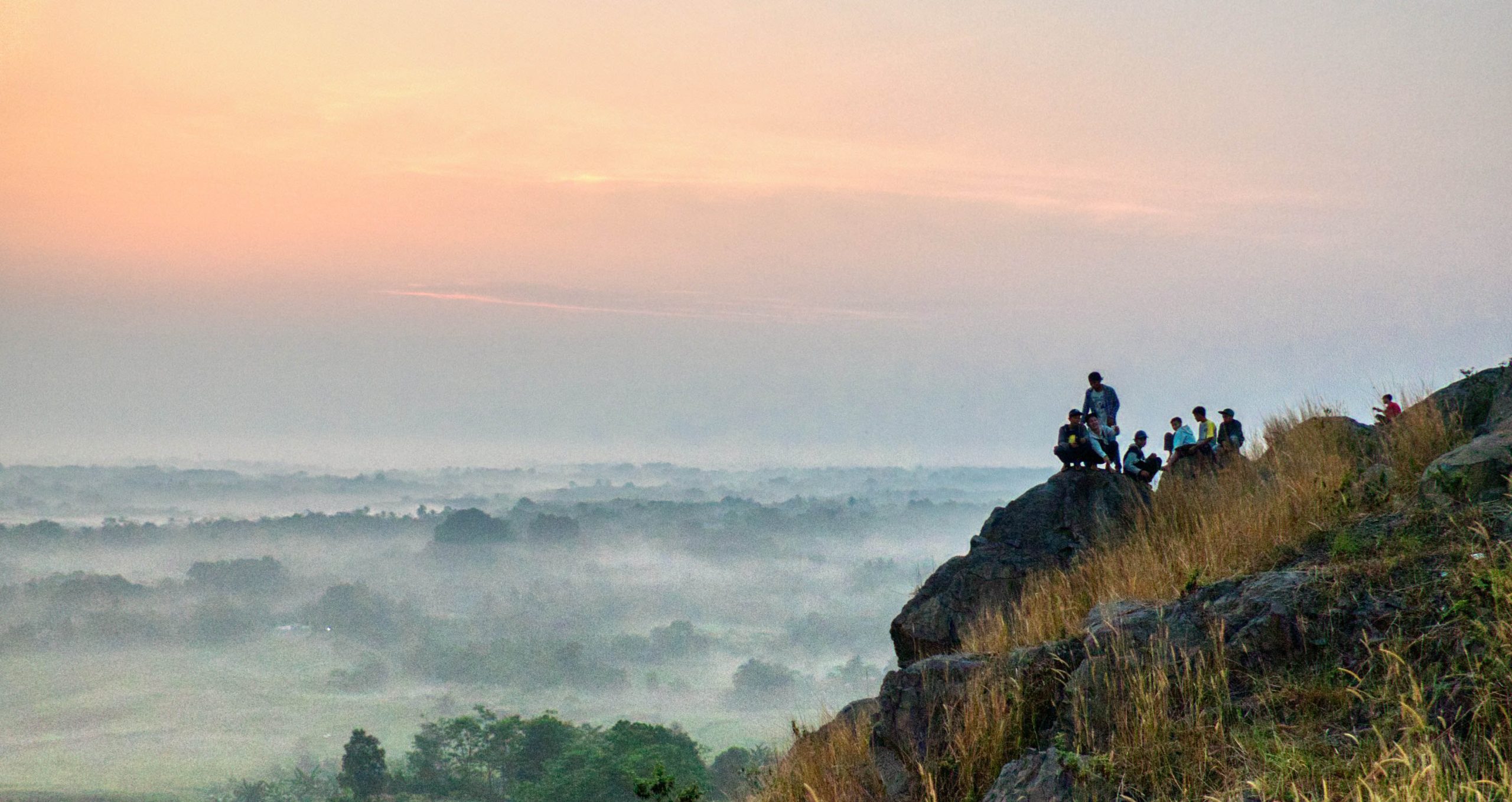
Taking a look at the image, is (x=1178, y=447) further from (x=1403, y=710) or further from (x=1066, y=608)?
(x=1403, y=710)

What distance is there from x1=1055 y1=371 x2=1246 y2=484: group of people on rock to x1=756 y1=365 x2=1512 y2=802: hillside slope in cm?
461

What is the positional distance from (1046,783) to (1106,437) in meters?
11.7

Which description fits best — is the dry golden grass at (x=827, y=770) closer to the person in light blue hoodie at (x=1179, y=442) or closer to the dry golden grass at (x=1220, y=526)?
the dry golden grass at (x=1220, y=526)

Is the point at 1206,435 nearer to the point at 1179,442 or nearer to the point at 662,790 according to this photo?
the point at 1179,442

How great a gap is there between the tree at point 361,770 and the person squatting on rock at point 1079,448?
92.9 metres

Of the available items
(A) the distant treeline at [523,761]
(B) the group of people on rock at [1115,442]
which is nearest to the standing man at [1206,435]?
(B) the group of people on rock at [1115,442]

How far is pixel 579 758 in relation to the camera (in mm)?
91688

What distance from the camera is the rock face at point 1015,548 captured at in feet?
52.7

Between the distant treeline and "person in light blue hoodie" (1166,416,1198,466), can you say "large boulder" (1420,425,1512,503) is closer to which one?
"person in light blue hoodie" (1166,416,1198,466)

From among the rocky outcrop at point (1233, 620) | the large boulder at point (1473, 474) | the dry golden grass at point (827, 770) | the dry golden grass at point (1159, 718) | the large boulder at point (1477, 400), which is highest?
the large boulder at point (1477, 400)

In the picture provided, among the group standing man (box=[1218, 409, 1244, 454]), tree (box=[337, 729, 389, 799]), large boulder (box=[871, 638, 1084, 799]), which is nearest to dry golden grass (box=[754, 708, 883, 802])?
large boulder (box=[871, 638, 1084, 799])

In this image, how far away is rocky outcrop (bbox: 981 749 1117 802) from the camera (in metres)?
7.96

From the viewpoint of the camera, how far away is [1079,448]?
61.8 ft

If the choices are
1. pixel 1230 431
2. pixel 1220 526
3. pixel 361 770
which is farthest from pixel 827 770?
pixel 361 770
